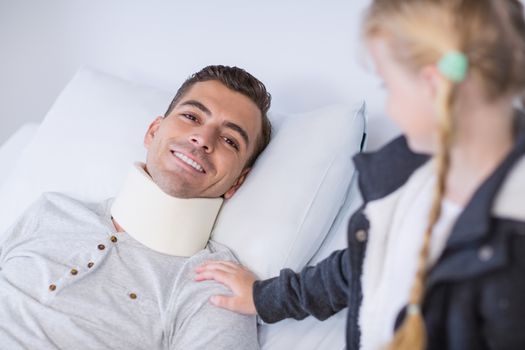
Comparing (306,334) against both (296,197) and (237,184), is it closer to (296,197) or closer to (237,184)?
(296,197)

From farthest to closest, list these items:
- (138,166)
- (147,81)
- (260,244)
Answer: (147,81) < (138,166) < (260,244)

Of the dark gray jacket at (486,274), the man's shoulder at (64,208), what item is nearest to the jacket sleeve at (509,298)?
the dark gray jacket at (486,274)

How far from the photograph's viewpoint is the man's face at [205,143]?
4.61 feet

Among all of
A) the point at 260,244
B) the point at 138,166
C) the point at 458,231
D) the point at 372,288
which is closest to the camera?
the point at 458,231

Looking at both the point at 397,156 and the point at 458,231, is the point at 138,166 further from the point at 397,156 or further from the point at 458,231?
the point at 458,231

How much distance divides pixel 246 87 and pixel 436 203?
2.84 feet

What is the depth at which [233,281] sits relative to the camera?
1.28 meters

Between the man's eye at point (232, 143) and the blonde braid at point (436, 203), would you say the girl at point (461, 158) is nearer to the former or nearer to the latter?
the blonde braid at point (436, 203)

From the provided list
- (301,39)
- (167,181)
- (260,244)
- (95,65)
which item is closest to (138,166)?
(167,181)

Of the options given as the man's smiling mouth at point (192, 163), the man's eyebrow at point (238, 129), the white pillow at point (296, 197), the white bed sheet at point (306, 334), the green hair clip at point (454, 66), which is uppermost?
the green hair clip at point (454, 66)

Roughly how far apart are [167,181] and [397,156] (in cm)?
63

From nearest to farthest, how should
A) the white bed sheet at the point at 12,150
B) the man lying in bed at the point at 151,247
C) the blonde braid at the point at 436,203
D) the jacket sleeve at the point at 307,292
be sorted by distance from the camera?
the blonde braid at the point at 436,203
the jacket sleeve at the point at 307,292
the man lying in bed at the point at 151,247
the white bed sheet at the point at 12,150

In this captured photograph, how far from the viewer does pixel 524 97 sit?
80cm

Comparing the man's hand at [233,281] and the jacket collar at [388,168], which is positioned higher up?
the jacket collar at [388,168]
